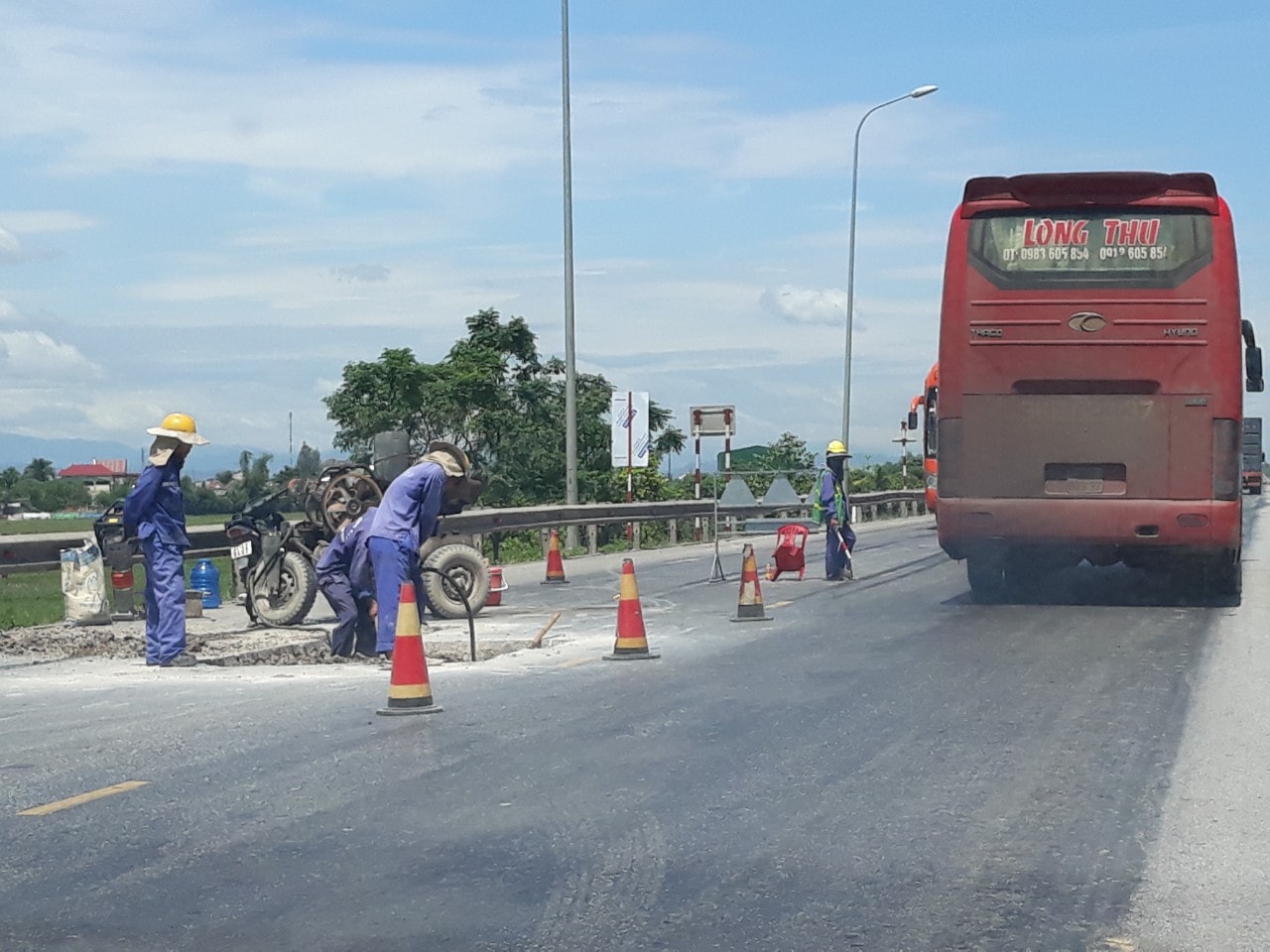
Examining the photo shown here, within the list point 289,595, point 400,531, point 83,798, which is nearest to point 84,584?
point 289,595

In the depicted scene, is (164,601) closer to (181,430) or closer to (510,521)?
(181,430)

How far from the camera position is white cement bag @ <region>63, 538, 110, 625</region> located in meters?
15.4

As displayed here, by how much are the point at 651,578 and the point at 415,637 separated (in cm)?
1283

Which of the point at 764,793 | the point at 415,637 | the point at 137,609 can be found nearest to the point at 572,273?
the point at 137,609

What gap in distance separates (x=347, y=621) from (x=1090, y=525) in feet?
23.0

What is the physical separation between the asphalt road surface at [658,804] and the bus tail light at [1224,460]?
280 cm

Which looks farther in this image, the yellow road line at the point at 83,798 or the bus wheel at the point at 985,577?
the bus wheel at the point at 985,577

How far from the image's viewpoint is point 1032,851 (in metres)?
6.46

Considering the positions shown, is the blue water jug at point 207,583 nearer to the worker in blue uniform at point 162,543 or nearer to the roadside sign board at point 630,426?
the worker in blue uniform at point 162,543

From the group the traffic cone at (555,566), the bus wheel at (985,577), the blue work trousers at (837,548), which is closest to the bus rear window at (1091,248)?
the bus wheel at (985,577)

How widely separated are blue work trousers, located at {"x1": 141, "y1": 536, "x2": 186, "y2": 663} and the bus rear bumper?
7.34 m

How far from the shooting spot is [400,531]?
40.4 feet

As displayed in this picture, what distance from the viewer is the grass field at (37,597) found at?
1721 cm

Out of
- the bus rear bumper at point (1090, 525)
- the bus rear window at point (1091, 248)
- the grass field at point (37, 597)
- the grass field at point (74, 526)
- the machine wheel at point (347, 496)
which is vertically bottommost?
the grass field at point (37, 597)
